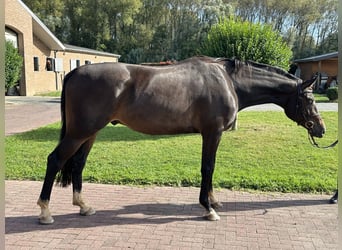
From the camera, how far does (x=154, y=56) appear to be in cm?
4391

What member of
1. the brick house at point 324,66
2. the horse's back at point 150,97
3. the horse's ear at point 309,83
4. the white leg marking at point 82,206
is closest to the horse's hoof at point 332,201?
the horse's ear at point 309,83

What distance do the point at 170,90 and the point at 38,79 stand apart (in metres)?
23.6

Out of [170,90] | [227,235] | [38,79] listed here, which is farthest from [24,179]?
[38,79]

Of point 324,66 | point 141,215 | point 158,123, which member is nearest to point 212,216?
point 141,215

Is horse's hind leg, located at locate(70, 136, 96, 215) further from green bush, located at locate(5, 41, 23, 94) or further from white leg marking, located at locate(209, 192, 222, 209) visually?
green bush, located at locate(5, 41, 23, 94)

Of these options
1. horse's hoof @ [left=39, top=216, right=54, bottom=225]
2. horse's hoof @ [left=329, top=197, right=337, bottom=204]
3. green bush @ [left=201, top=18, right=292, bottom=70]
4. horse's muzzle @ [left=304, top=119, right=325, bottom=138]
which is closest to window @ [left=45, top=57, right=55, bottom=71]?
green bush @ [left=201, top=18, right=292, bottom=70]

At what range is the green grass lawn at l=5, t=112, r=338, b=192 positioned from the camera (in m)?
5.01

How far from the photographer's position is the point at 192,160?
244 inches

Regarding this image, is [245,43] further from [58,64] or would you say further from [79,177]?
[58,64]

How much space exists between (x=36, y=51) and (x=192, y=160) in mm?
21945

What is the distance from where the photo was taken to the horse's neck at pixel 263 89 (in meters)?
4.05

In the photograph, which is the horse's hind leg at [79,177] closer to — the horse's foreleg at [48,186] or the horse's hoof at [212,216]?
the horse's foreleg at [48,186]

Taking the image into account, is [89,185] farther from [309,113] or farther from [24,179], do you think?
[309,113]

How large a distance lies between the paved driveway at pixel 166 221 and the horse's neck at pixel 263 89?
141 cm
